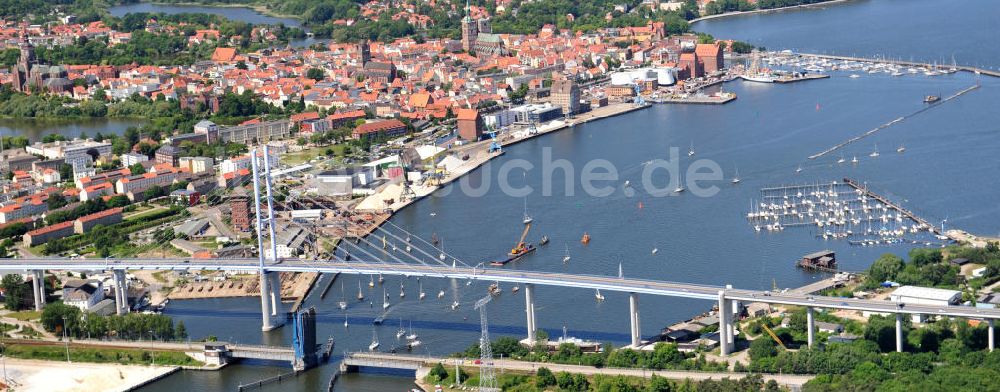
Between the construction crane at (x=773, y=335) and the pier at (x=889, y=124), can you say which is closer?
the construction crane at (x=773, y=335)

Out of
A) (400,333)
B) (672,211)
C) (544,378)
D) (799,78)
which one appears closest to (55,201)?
(400,333)

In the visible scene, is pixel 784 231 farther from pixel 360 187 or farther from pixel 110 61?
pixel 110 61

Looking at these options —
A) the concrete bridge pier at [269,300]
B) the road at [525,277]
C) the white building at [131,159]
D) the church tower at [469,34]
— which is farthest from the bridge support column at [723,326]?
the church tower at [469,34]

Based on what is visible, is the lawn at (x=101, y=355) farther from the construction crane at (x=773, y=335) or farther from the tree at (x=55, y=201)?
the tree at (x=55, y=201)

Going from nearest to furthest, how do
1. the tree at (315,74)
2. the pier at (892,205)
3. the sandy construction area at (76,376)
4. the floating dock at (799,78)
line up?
the sandy construction area at (76,376) → the pier at (892,205) → the floating dock at (799,78) → the tree at (315,74)

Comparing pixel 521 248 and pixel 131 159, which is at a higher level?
pixel 131 159

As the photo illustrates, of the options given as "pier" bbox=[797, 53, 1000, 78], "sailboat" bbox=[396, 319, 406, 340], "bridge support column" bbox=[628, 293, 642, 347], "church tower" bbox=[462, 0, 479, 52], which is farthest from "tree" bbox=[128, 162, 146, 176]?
"pier" bbox=[797, 53, 1000, 78]

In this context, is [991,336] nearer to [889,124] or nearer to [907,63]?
[889,124]

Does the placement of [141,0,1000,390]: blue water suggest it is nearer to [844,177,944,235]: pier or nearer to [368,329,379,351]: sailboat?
[368,329,379,351]: sailboat
